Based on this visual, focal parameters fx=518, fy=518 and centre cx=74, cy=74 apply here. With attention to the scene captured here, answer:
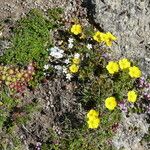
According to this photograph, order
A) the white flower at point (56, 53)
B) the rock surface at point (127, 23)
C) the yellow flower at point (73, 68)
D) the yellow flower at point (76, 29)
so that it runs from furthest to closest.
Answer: the rock surface at point (127, 23) → the yellow flower at point (76, 29) → the white flower at point (56, 53) → the yellow flower at point (73, 68)

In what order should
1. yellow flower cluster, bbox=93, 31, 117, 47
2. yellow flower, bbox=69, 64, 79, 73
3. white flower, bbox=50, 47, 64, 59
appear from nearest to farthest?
yellow flower, bbox=69, 64, 79, 73, yellow flower cluster, bbox=93, 31, 117, 47, white flower, bbox=50, 47, 64, 59

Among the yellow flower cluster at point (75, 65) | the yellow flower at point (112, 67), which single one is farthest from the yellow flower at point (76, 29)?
the yellow flower at point (112, 67)

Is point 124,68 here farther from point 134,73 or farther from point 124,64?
point 134,73

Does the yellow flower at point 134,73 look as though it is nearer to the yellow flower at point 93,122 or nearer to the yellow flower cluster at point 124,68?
the yellow flower cluster at point 124,68

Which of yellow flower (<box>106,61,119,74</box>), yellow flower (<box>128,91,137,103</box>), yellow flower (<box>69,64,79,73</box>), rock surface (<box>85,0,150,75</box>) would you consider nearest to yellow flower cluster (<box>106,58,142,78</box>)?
yellow flower (<box>106,61,119,74</box>)

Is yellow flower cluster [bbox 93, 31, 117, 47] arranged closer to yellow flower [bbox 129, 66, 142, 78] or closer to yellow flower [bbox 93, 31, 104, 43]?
yellow flower [bbox 93, 31, 104, 43]

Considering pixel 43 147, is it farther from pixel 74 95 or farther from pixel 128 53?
pixel 128 53
